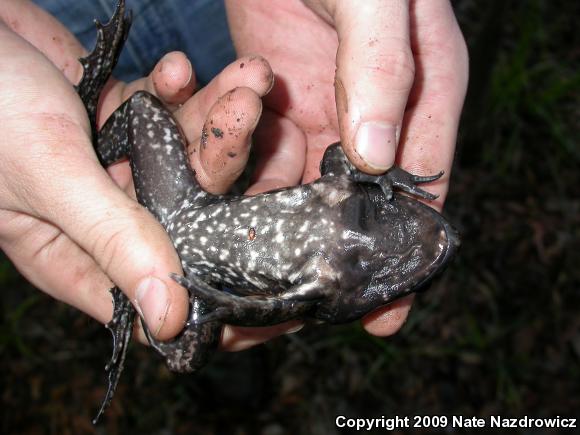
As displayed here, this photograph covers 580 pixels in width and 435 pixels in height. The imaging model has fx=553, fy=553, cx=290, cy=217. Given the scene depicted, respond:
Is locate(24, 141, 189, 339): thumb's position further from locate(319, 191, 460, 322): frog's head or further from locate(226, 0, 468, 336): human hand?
locate(226, 0, 468, 336): human hand

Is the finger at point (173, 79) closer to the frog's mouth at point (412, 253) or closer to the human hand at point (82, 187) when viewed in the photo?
the human hand at point (82, 187)

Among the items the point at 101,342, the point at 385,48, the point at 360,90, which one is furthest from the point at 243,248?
the point at 101,342

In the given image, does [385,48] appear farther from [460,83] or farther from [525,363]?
[525,363]

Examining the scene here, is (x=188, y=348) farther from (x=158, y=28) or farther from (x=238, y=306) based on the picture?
(x=158, y=28)

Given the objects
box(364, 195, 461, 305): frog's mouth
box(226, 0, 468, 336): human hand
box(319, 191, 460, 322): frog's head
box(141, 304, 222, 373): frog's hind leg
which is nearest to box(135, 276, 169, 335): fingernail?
box(141, 304, 222, 373): frog's hind leg

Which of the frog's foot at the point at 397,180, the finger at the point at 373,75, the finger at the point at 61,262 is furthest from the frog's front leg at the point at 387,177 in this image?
the finger at the point at 61,262

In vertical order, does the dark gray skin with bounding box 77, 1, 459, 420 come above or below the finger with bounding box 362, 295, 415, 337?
above
